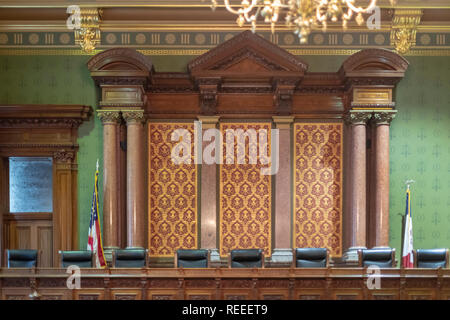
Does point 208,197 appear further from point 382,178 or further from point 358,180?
point 382,178

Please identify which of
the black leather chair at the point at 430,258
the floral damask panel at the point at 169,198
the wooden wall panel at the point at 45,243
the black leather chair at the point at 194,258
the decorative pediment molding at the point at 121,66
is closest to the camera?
the black leather chair at the point at 430,258

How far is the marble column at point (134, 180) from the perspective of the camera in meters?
7.37

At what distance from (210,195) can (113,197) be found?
4.36 ft

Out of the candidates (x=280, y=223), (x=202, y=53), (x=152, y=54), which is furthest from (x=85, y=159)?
(x=280, y=223)

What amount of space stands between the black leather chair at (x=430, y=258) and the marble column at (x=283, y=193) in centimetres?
178

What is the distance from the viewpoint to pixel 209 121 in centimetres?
763

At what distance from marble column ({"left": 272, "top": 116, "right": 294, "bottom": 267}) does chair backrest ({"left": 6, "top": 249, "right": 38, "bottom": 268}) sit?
312 cm

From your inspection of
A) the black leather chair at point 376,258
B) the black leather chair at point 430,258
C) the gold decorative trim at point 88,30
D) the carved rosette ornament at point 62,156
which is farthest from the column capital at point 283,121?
the carved rosette ornament at point 62,156

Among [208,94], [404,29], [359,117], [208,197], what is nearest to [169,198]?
[208,197]

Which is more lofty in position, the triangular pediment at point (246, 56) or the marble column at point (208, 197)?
the triangular pediment at point (246, 56)

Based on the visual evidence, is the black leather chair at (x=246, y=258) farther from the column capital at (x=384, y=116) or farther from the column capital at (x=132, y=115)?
the column capital at (x=384, y=116)

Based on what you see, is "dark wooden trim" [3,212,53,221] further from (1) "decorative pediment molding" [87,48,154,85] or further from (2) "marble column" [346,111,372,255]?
(2) "marble column" [346,111,372,255]

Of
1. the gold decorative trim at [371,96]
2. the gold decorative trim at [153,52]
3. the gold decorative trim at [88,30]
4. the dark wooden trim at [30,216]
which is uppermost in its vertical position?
the gold decorative trim at [88,30]

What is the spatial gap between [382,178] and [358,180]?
332 mm
